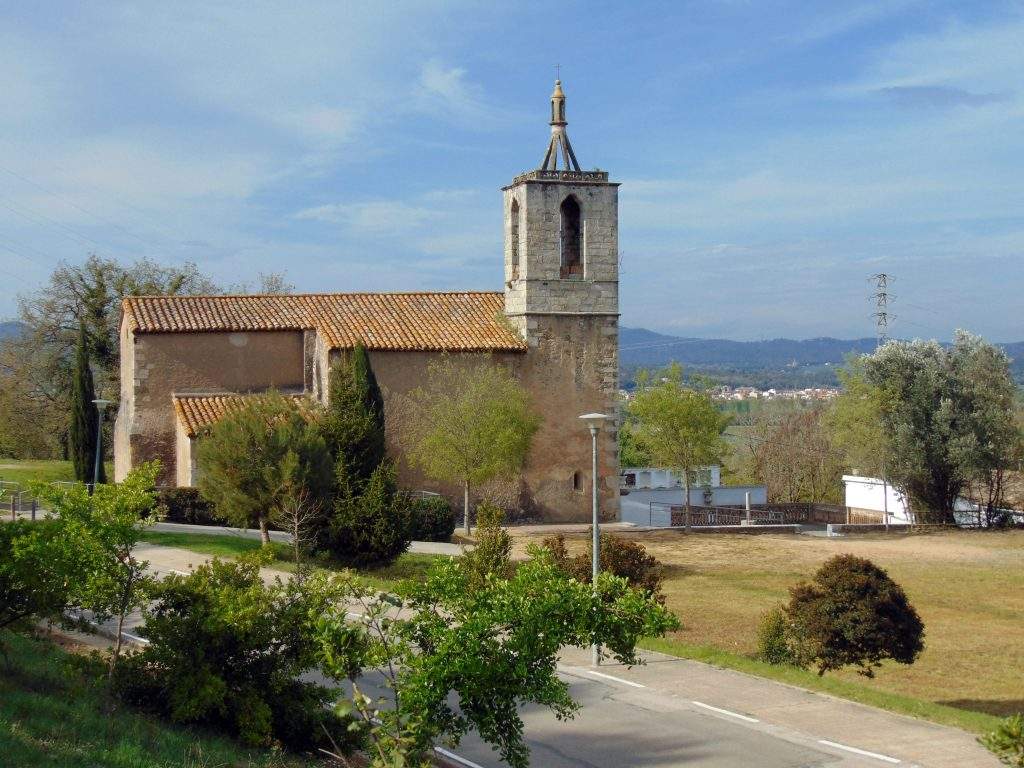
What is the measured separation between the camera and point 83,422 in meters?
38.2

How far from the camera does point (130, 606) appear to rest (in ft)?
40.3

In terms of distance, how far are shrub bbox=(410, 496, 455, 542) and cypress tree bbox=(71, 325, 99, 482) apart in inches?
504

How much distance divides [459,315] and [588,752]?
24.1 metres

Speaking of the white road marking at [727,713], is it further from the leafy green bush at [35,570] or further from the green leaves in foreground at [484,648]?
the leafy green bush at [35,570]

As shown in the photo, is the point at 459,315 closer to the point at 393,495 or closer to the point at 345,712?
the point at 393,495

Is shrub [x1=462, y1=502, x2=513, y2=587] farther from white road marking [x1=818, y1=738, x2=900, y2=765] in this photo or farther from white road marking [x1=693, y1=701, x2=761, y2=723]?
white road marking [x1=818, y1=738, x2=900, y2=765]

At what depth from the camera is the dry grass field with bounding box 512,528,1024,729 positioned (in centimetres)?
1942

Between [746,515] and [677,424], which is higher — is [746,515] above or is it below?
below

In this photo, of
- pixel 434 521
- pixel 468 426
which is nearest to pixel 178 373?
pixel 468 426

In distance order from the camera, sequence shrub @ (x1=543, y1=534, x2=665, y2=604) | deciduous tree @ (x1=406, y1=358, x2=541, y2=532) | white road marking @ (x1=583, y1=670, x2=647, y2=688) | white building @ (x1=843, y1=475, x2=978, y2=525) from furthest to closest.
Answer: white building @ (x1=843, y1=475, x2=978, y2=525) → deciduous tree @ (x1=406, y1=358, x2=541, y2=532) → shrub @ (x1=543, y1=534, x2=665, y2=604) → white road marking @ (x1=583, y1=670, x2=647, y2=688)

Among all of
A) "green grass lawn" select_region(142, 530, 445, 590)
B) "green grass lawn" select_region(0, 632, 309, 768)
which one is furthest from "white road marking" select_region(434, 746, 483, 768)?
"green grass lawn" select_region(142, 530, 445, 590)

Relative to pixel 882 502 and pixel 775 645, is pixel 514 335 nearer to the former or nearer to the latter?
pixel 775 645

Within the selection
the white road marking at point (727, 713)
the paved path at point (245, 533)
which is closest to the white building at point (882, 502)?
the paved path at point (245, 533)

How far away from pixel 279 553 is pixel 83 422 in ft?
50.4
